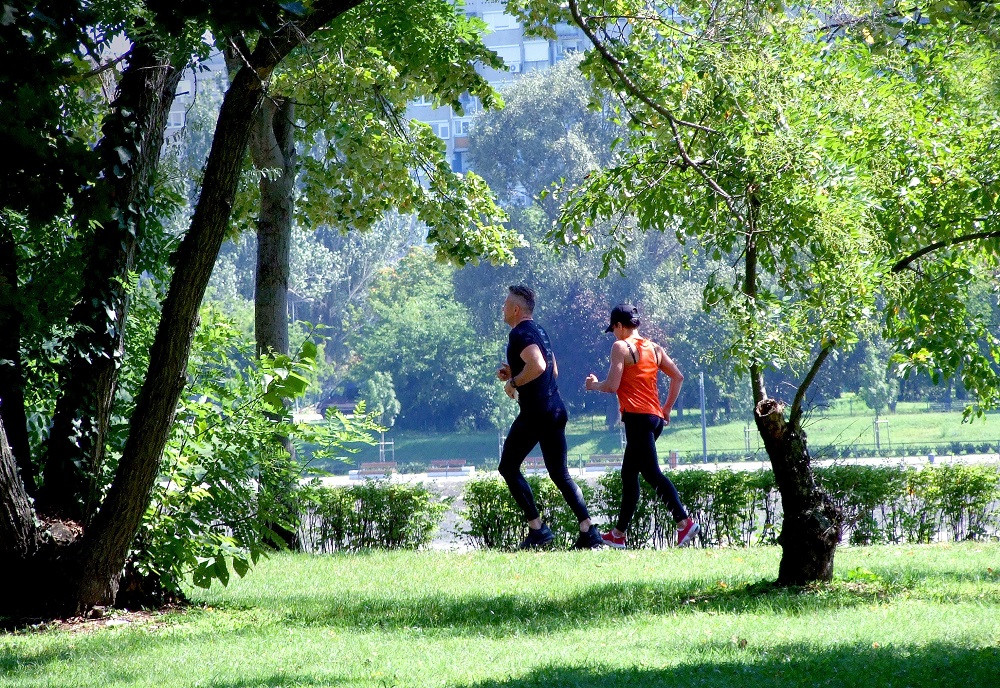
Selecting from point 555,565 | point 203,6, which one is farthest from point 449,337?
point 203,6

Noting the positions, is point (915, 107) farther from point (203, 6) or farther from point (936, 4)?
point (203, 6)

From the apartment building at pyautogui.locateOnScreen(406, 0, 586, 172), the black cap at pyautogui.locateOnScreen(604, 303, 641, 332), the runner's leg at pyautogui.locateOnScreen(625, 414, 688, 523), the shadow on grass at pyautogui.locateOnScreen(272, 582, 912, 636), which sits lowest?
the shadow on grass at pyautogui.locateOnScreen(272, 582, 912, 636)

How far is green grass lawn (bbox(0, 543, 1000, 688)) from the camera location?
480 cm

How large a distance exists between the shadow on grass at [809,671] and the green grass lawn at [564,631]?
12 mm

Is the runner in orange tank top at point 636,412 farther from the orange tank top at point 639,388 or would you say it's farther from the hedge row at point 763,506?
the hedge row at point 763,506

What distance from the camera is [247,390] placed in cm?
664

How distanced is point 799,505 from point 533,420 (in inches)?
112

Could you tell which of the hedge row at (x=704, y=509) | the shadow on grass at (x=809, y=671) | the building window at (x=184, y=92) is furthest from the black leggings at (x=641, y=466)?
the building window at (x=184, y=92)

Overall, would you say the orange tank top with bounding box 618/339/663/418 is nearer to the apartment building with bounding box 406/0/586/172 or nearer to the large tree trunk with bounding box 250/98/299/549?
the large tree trunk with bounding box 250/98/299/549

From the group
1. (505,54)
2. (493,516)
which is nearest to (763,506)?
(493,516)

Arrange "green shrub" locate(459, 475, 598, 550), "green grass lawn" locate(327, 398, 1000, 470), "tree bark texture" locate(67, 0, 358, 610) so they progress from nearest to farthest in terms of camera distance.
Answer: "tree bark texture" locate(67, 0, 358, 610) < "green shrub" locate(459, 475, 598, 550) < "green grass lawn" locate(327, 398, 1000, 470)

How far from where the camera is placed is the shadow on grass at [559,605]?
244 inches

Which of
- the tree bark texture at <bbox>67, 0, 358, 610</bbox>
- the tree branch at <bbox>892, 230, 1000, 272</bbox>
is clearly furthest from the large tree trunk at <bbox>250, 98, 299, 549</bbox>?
the tree branch at <bbox>892, 230, 1000, 272</bbox>

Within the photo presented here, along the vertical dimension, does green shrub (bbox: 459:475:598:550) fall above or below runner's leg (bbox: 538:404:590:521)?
below
